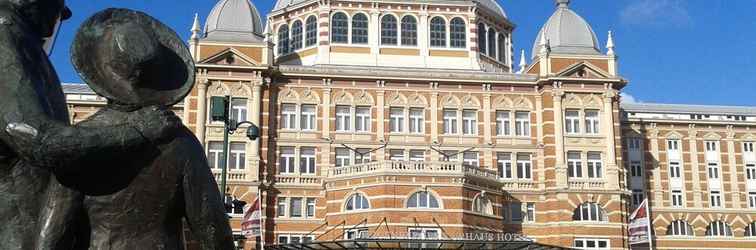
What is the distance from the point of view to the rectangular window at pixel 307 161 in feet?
136

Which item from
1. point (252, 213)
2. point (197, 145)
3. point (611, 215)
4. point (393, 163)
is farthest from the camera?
point (611, 215)

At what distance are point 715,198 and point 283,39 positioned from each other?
25.2 meters

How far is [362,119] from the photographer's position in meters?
42.3

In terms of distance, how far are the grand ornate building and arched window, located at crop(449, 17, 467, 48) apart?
2.1 inches

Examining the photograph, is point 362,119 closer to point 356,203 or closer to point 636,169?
point 356,203

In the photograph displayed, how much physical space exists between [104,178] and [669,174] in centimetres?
4835

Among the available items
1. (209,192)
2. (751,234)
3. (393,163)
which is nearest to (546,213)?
(393,163)

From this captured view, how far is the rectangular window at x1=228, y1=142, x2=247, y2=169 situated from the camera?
4056cm

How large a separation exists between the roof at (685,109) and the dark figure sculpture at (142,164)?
4855cm

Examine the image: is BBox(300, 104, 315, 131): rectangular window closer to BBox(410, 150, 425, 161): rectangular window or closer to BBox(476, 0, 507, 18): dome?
BBox(410, 150, 425, 161): rectangular window

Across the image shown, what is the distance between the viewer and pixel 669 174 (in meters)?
48.7

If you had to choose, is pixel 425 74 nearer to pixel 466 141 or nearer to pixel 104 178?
pixel 466 141

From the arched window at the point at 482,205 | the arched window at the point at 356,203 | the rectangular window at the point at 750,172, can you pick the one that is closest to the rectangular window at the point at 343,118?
the arched window at the point at 356,203

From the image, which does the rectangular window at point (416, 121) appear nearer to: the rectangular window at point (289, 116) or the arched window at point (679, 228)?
the rectangular window at point (289, 116)
